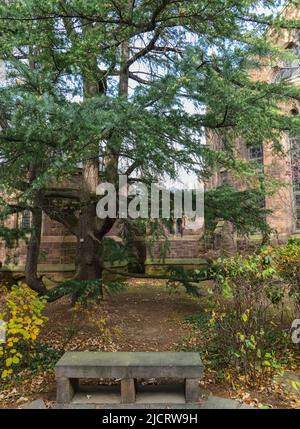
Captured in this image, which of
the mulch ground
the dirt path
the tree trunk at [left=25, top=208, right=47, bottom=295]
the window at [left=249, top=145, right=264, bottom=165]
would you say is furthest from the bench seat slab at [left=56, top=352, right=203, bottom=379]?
the window at [left=249, top=145, right=264, bottom=165]

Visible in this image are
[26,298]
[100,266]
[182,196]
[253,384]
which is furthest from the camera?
[100,266]

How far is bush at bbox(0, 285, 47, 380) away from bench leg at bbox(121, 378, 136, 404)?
1.13 metres

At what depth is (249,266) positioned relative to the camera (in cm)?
412

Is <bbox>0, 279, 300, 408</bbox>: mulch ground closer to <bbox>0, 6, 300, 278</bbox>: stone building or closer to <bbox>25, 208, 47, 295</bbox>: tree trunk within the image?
<bbox>25, 208, 47, 295</bbox>: tree trunk

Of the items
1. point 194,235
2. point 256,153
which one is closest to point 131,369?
point 194,235

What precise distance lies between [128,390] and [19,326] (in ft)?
4.33

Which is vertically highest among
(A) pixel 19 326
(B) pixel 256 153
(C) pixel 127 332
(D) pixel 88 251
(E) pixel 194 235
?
(B) pixel 256 153

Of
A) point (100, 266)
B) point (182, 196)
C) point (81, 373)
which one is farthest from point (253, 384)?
point (100, 266)

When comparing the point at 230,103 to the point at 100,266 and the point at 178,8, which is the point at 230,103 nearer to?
the point at 178,8

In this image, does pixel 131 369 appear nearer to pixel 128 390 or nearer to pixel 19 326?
pixel 128 390

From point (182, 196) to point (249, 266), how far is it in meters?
2.54

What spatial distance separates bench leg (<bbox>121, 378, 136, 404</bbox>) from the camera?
3.54 meters

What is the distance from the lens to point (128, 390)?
3.54 metres

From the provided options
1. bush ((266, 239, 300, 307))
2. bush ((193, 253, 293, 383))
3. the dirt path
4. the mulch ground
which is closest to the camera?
the mulch ground
